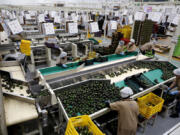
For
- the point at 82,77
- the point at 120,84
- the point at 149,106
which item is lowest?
the point at 149,106

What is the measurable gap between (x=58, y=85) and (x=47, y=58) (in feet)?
10.7

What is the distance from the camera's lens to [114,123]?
3.21 m

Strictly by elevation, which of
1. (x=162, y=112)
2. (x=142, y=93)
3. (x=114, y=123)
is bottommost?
(x=162, y=112)

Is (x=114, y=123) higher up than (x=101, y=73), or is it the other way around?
(x=101, y=73)

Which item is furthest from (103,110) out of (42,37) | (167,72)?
(42,37)

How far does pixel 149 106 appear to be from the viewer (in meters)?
2.91

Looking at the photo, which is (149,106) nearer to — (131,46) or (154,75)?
(154,75)

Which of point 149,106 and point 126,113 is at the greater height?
point 126,113

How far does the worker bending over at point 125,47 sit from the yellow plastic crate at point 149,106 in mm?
2219

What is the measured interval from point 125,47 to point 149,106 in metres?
3.24

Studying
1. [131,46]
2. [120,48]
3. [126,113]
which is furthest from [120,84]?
[131,46]

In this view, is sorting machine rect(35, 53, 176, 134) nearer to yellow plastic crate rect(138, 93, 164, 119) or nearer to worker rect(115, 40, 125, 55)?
yellow plastic crate rect(138, 93, 164, 119)

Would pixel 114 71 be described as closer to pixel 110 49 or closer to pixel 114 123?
pixel 114 123

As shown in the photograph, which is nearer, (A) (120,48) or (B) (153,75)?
(B) (153,75)
